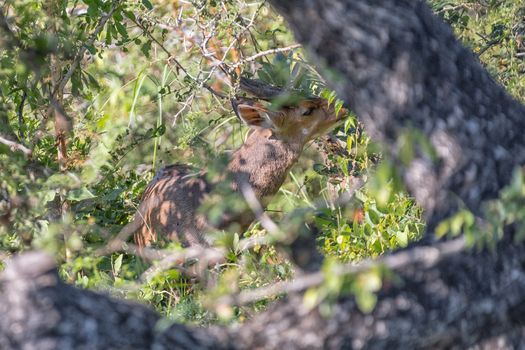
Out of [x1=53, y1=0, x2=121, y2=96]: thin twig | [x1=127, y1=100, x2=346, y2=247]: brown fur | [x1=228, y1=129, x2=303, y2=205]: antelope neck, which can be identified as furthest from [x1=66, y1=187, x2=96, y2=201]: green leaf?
[x1=228, y1=129, x2=303, y2=205]: antelope neck

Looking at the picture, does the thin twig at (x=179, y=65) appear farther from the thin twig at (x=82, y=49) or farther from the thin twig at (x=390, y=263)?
the thin twig at (x=390, y=263)

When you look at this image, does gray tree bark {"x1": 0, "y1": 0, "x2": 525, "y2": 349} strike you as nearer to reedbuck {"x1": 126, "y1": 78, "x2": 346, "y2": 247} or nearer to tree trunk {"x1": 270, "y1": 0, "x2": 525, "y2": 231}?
tree trunk {"x1": 270, "y1": 0, "x2": 525, "y2": 231}

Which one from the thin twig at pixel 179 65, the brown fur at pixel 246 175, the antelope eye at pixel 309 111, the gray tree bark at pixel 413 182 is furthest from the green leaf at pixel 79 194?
the antelope eye at pixel 309 111

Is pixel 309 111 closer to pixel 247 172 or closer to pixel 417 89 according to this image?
pixel 247 172

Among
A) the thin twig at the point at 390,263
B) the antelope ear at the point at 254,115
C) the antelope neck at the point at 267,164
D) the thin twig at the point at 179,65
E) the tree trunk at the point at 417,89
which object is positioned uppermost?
the tree trunk at the point at 417,89

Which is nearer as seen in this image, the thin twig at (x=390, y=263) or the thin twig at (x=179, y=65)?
the thin twig at (x=390, y=263)

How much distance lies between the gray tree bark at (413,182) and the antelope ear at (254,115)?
407 cm

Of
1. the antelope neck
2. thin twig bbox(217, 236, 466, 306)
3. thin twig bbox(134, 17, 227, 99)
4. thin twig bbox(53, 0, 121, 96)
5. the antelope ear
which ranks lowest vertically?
the antelope neck

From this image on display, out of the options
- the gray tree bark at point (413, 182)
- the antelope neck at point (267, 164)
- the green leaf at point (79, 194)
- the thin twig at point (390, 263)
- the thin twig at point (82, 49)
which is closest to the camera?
the thin twig at point (390, 263)

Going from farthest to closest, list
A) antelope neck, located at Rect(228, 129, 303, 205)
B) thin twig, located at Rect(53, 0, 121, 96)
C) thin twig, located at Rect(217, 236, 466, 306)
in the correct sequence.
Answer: antelope neck, located at Rect(228, 129, 303, 205) → thin twig, located at Rect(53, 0, 121, 96) → thin twig, located at Rect(217, 236, 466, 306)

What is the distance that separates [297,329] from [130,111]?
3.94m

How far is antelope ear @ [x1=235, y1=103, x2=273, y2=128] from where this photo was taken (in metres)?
6.78

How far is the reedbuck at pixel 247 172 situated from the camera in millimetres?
6699

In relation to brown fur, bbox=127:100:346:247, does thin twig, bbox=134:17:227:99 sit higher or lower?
higher
